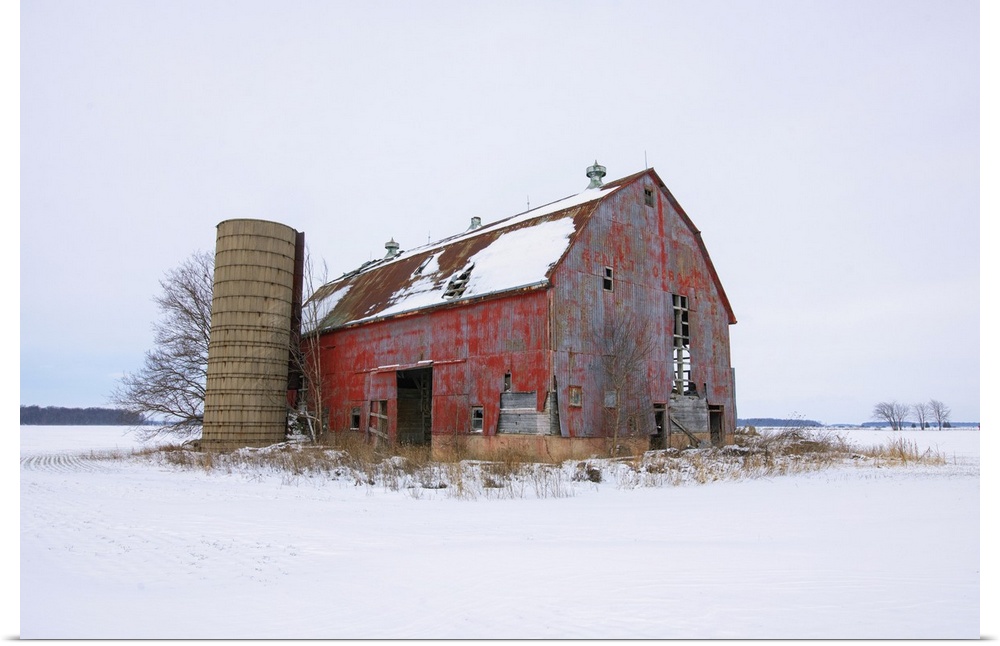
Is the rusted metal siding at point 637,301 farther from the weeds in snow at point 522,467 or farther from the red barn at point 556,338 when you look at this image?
the weeds in snow at point 522,467

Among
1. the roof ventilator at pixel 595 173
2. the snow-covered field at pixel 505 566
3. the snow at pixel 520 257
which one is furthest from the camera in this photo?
the roof ventilator at pixel 595 173

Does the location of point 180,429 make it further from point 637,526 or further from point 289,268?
point 637,526

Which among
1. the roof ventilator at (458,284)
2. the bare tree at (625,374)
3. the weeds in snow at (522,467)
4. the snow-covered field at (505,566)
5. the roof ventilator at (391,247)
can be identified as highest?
the roof ventilator at (391,247)

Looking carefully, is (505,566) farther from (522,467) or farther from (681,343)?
(681,343)

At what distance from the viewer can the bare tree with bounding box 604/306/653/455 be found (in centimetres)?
1962

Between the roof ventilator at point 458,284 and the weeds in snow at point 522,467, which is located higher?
the roof ventilator at point 458,284

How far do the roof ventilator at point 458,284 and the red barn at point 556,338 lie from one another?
0.24ft

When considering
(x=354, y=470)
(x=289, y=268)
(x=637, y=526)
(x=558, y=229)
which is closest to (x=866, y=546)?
(x=637, y=526)

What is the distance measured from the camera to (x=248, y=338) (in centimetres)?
2386

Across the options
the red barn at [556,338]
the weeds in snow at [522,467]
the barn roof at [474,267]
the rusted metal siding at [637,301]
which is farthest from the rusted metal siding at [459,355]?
the weeds in snow at [522,467]

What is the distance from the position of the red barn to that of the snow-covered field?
7.82 meters

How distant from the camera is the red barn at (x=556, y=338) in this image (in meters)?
19.2

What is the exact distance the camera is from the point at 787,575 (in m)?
5.83
